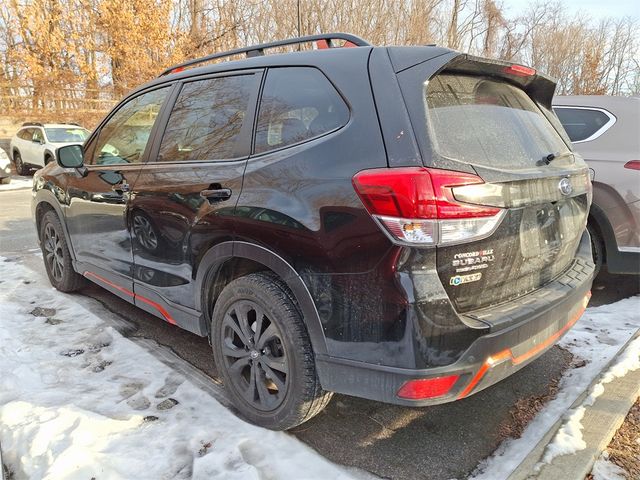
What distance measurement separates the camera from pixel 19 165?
16922 millimetres

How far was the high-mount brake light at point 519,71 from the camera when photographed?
242cm

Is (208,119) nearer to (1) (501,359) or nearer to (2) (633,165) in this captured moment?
(1) (501,359)

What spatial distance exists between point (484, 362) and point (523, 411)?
989mm

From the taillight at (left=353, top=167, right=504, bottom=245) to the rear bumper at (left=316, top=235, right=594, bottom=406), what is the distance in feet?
1.40

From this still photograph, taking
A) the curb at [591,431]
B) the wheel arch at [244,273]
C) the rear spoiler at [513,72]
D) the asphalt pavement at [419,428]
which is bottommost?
the asphalt pavement at [419,428]

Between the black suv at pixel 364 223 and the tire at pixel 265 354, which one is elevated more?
the black suv at pixel 364 223

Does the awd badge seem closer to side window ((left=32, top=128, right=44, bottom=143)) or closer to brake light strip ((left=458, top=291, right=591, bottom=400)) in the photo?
brake light strip ((left=458, top=291, right=591, bottom=400))

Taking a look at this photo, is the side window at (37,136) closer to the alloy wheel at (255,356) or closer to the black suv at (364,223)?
the black suv at (364,223)

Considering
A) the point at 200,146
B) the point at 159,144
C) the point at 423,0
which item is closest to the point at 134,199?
the point at 159,144

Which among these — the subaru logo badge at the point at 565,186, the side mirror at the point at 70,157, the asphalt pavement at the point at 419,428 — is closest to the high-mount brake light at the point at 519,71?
the subaru logo badge at the point at 565,186

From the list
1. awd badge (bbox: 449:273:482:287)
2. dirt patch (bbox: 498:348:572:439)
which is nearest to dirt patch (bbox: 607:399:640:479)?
dirt patch (bbox: 498:348:572:439)

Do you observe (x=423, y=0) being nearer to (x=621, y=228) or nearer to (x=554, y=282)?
(x=621, y=228)

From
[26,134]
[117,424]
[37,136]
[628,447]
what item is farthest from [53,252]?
[26,134]

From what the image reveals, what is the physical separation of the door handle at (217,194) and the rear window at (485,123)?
109cm
